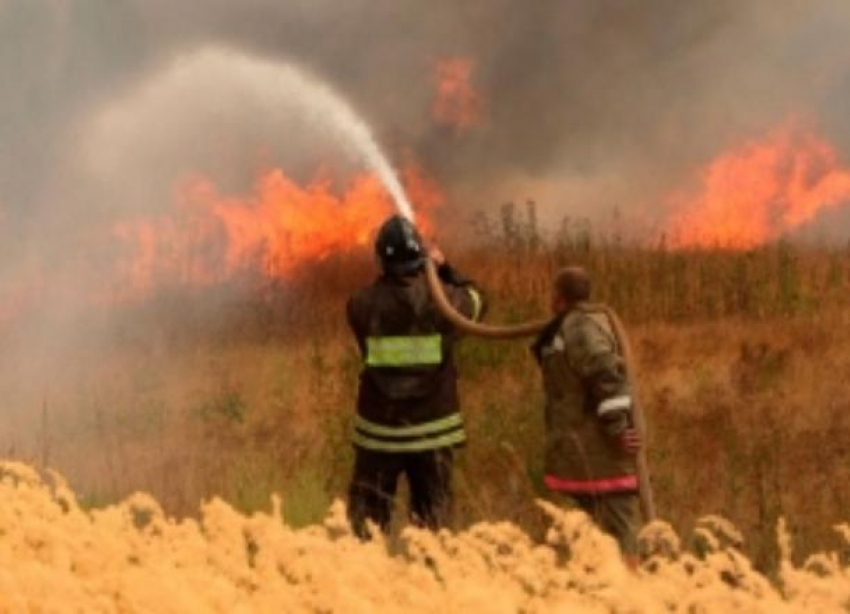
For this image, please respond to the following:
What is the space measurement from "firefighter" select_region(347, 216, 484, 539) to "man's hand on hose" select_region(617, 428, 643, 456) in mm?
1043

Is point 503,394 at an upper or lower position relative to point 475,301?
lower

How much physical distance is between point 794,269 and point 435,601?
10.8 meters

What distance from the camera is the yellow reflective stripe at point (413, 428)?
707cm

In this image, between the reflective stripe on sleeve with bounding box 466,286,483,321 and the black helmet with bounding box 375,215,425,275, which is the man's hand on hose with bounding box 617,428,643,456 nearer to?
the reflective stripe on sleeve with bounding box 466,286,483,321

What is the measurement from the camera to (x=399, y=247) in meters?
6.96

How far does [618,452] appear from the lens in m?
6.41

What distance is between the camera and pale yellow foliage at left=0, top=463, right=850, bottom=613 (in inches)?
121

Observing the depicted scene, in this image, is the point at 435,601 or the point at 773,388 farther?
the point at 773,388

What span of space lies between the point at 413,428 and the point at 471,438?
1.75 metres

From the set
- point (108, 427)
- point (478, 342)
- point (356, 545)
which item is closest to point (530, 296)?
point (478, 342)

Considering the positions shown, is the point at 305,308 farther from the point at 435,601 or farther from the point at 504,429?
the point at 435,601

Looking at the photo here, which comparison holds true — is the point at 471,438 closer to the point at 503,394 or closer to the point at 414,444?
the point at 503,394

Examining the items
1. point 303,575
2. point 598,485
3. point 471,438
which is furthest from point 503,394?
point 303,575

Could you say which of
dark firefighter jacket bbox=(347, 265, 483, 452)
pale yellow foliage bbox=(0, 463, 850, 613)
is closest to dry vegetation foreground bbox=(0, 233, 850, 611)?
pale yellow foliage bbox=(0, 463, 850, 613)
